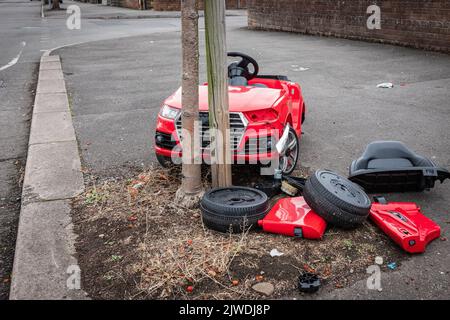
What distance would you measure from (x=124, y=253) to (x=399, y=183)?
8.76 ft

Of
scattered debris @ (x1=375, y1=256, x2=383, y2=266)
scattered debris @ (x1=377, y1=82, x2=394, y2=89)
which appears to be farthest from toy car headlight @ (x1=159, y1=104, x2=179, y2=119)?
scattered debris @ (x1=377, y1=82, x2=394, y2=89)

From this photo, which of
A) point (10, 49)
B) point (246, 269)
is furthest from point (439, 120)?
point (10, 49)

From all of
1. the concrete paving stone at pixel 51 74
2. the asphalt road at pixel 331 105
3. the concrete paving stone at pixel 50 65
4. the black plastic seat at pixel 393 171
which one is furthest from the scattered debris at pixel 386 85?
the concrete paving stone at pixel 50 65

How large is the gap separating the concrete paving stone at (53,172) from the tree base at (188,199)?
111cm

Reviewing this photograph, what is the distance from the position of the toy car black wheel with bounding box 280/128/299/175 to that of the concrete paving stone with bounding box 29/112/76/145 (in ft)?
10.1

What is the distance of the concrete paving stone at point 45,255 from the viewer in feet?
10.5

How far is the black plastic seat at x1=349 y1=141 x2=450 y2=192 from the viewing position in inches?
176

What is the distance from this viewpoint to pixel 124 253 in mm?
3639

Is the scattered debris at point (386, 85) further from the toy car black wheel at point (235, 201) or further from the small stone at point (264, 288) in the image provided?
the small stone at point (264, 288)

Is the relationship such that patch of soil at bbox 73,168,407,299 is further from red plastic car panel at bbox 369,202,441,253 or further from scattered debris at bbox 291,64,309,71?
scattered debris at bbox 291,64,309,71

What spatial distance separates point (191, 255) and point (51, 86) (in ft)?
25.4

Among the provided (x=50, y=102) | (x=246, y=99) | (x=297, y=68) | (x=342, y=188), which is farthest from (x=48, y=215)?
(x=297, y=68)
